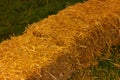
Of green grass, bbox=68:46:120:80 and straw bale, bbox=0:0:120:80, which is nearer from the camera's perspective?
straw bale, bbox=0:0:120:80

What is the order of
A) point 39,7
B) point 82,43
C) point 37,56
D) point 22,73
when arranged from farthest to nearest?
point 39,7 → point 82,43 → point 37,56 → point 22,73

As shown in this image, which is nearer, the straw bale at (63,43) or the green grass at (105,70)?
the straw bale at (63,43)

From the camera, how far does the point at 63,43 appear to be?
515 centimetres

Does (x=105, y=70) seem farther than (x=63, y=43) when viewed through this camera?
Yes

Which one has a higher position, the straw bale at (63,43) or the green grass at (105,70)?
the straw bale at (63,43)

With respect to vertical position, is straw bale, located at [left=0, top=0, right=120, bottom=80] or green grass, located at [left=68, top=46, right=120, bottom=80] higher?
straw bale, located at [left=0, top=0, right=120, bottom=80]

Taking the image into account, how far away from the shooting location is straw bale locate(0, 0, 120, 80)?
4.62 metres

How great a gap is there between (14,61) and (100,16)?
185 cm

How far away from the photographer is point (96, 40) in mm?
5816

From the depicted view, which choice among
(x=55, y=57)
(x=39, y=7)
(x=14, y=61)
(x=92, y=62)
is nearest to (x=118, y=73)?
(x=92, y=62)

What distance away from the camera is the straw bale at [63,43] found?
4621 mm

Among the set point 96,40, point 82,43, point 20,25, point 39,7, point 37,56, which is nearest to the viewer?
point 37,56

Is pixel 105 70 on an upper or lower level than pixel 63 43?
lower

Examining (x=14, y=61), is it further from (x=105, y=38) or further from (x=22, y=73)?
(x=105, y=38)
